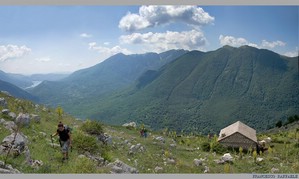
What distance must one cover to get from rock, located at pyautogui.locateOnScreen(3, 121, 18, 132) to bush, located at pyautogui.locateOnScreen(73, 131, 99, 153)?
244cm

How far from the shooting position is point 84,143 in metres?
14.0

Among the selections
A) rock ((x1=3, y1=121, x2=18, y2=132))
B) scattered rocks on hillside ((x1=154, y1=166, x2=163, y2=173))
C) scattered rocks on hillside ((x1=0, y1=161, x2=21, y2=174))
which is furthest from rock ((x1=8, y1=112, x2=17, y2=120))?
scattered rocks on hillside ((x1=154, y1=166, x2=163, y2=173))

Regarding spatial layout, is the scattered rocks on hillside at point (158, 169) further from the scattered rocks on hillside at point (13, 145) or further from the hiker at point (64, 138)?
the scattered rocks on hillside at point (13, 145)

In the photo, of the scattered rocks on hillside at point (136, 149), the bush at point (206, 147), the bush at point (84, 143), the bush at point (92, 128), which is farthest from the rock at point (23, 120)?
the bush at point (206, 147)

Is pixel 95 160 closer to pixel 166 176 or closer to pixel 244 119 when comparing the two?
pixel 166 176

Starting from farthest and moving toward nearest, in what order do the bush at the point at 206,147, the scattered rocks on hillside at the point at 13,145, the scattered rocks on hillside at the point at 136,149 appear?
1. the bush at the point at 206,147
2. the scattered rocks on hillside at the point at 136,149
3. the scattered rocks on hillside at the point at 13,145

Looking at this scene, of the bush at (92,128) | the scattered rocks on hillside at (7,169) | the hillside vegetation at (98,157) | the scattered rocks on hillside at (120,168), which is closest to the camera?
the scattered rocks on hillside at (7,169)

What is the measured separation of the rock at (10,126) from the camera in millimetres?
13727

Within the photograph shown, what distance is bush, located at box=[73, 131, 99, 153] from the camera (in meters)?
13.9

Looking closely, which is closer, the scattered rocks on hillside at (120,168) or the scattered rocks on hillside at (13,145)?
the scattered rocks on hillside at (13,145)

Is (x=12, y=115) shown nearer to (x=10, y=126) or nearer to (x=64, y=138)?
(x=10, y=126)

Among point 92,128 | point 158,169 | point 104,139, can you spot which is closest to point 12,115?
point 92,128

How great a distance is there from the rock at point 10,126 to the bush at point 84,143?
2.44 m

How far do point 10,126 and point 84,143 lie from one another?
3.12 metres
